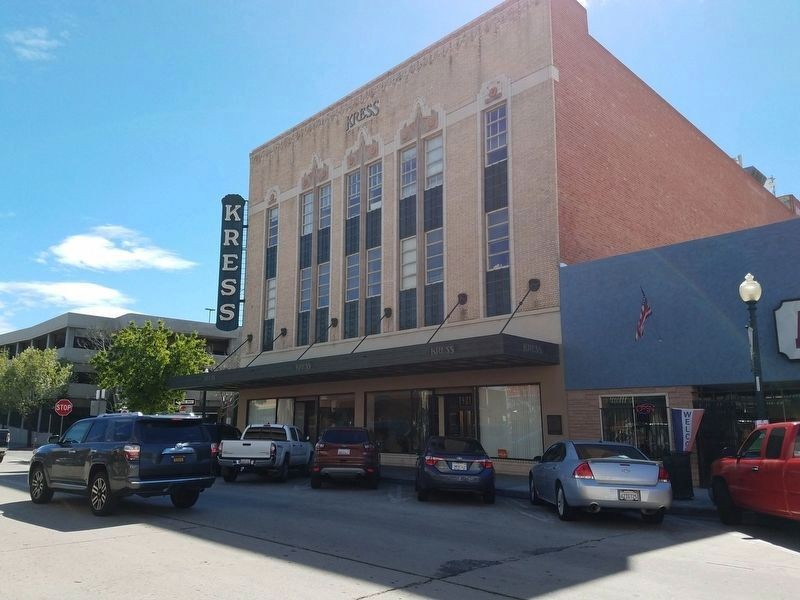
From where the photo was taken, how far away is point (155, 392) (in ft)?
106

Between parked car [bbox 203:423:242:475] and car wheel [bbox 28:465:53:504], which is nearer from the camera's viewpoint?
car wheel [bbox 28:465:53:504]

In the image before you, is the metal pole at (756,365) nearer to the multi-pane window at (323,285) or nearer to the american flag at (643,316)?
the american flag at (643,316)

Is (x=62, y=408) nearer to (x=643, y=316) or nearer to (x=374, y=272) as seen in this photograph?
(x=374, y=272)

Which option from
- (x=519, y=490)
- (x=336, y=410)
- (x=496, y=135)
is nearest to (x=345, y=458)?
(x=519, y=490)

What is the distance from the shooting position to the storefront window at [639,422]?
17156 mm

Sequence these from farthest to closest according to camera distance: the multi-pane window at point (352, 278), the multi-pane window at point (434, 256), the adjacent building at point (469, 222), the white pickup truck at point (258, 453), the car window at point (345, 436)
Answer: the multi-pane window at point (352, 278)
the multi-pane window at point (434, 256)
the adjacent building at point (469, 222)
the white pickup truck at point (258, 453)
the car window at point (345, 436)

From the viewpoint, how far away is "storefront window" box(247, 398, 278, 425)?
102 ft

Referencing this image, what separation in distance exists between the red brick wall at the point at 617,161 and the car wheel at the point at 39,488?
14923 millimetres

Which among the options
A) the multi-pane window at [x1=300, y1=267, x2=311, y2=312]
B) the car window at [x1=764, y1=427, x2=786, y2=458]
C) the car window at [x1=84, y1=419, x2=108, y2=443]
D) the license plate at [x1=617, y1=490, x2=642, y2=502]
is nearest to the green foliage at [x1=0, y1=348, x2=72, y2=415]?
the multi-pane window at [x1=300, y1=267, x2=311, y2=312]

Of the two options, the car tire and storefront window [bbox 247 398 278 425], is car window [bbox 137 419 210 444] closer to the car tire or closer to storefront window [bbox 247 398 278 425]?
the car tire

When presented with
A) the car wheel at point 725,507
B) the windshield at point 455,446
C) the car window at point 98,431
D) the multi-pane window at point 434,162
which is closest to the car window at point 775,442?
the car wheel at point 725,507

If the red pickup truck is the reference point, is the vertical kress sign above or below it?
above

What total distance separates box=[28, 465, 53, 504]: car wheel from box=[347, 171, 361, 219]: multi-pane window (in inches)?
665

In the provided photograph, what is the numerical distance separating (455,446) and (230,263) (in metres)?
21.6
